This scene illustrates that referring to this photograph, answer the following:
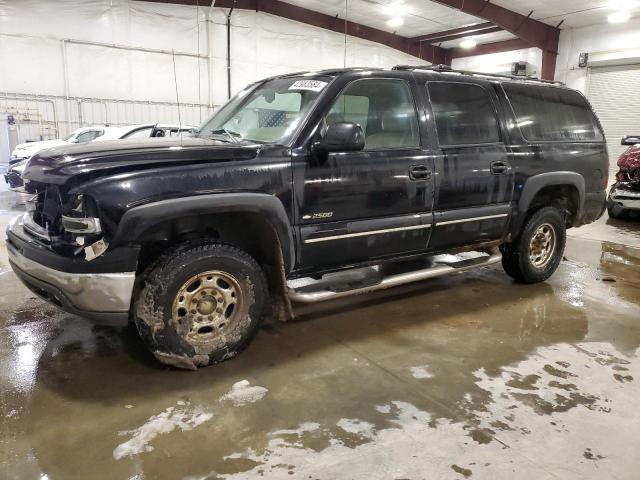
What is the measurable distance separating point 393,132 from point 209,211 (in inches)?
62.5

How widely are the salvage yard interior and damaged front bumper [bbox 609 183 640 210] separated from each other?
367 centimetres

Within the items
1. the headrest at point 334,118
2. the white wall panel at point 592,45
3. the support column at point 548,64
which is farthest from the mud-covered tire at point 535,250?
the support column at point 548,64

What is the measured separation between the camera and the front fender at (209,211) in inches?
105

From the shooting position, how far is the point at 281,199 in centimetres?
315

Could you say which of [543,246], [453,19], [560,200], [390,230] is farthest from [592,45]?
[390,230]

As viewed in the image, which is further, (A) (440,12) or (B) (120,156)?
(A) (440,12)

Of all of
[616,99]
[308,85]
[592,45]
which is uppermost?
[592,45]

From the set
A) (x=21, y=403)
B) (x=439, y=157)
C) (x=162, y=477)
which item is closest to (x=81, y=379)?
(x=21, y=403)

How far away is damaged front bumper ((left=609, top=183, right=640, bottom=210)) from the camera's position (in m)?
8.75

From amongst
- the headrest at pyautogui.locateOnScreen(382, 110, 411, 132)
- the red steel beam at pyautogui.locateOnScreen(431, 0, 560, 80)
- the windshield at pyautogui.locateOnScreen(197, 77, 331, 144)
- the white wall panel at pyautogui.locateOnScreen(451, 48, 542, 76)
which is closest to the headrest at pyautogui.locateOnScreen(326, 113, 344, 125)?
the windshield at pyautogui.locateOnScreen(197, 77, 331, 144)

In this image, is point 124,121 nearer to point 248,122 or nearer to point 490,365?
point 248,122

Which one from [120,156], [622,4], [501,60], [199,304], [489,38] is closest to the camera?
[120,156]

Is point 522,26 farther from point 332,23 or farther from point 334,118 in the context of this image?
point 334,118

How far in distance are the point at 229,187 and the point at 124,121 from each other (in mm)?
13893
